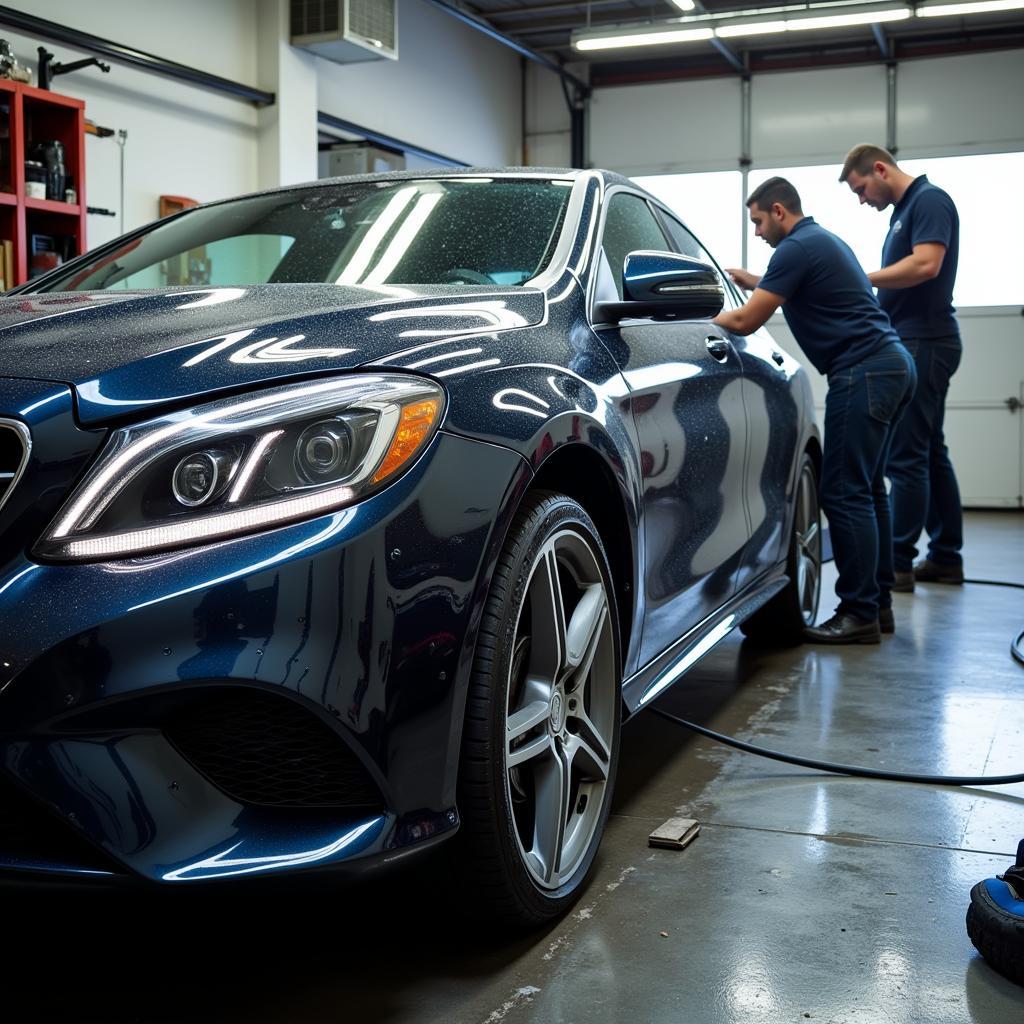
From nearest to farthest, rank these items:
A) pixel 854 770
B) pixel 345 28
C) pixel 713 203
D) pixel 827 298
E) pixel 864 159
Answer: pixel 854 770, pixel 827 298, pixel 864 159, pixel 345 28, pixel 713 203

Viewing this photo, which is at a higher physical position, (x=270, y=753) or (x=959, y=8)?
(x=959, y=8)

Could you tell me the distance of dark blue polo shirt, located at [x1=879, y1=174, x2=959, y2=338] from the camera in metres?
5.36

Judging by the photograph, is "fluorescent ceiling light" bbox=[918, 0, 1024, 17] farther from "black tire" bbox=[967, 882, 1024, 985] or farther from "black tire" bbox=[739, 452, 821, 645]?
"black tire" bbox=[967, 882, 1024, 985]

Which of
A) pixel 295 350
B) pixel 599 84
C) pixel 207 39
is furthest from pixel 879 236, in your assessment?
pixel 295 350

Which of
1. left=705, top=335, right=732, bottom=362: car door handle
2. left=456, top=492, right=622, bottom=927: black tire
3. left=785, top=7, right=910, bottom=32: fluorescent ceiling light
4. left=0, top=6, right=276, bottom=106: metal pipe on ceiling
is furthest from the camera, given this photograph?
left=785, top=7, right=910, bottom=32: fluorescent ceiling light

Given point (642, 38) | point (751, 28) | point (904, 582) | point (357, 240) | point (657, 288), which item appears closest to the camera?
point (657, 288)

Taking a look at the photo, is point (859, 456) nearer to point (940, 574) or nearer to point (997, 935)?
point (940, 574)

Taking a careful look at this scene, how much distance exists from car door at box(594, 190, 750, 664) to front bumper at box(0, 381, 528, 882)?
87 cm

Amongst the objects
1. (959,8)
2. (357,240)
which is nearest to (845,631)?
(357,240)

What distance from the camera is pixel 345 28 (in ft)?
29.3

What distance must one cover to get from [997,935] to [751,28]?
1006 cm

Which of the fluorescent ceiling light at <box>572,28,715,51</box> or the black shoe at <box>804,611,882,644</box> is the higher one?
the fluorescent ceiling light at <box>572,28,715,51</box>

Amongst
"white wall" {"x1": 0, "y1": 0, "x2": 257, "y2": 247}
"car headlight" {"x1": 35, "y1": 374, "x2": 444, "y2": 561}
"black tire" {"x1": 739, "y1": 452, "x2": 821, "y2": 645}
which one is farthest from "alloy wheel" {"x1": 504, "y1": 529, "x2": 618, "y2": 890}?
"white wall" {"x1": 0, "y1": 0, "x2": 257, "y2": 247}

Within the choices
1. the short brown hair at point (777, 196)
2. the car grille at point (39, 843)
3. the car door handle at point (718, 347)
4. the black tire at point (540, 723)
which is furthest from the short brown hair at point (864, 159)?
the car grille at point (39, 843)
